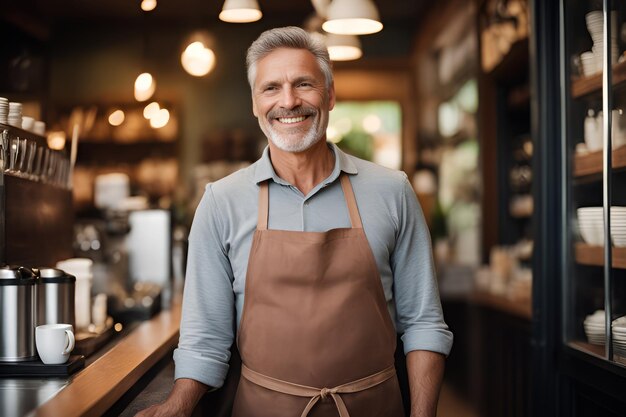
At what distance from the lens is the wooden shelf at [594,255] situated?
2785mm

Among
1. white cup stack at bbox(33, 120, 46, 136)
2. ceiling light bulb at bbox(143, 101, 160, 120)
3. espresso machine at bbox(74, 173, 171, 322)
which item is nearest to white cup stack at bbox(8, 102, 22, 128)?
white cup stack at bbox(33, 120, 46, 136)

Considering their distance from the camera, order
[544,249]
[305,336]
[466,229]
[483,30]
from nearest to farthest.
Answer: [305,336], [544,249], [483,30], [466,229]

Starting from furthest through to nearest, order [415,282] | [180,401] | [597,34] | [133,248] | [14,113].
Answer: [133,248], [597,34], [14,113], [415,282], [180,401]

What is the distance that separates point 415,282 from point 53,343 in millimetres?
1037

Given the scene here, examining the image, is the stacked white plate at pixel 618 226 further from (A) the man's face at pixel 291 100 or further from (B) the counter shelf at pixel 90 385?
(B) the counter shelf at pixel 90 385

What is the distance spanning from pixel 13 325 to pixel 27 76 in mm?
2180

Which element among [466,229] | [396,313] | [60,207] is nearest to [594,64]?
[396,313]

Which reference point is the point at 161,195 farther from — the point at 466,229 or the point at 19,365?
the point at 19,365

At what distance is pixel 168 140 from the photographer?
851cm

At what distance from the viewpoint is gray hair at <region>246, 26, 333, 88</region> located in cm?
237

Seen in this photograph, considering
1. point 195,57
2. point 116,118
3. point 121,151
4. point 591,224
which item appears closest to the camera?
point 591,224

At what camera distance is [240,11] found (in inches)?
138

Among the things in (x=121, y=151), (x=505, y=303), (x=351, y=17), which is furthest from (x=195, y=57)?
(x=121, y=151)

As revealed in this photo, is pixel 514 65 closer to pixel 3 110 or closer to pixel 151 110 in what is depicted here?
pixel 151 110
